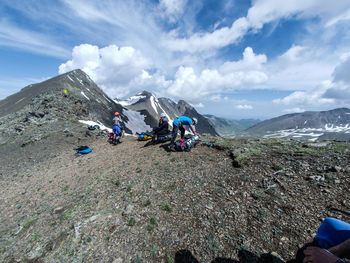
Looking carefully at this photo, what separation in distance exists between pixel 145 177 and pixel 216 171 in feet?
13.8

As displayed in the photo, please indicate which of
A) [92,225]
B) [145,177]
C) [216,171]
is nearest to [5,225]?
[92,225]

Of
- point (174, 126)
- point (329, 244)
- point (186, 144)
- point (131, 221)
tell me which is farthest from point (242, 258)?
point (174, 126)

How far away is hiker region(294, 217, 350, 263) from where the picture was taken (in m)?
2.13

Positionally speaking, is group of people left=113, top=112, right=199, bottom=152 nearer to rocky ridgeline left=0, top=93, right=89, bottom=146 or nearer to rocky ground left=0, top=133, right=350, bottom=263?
rocky ground left=0, top=133, right=350, bottom=263

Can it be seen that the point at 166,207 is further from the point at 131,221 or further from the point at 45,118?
the point at 45,118

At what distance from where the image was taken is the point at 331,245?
9.31 ft

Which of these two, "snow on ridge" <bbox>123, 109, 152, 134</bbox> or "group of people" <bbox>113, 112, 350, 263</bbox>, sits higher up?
"snow on ridge" <bbox>123, 109, 152, 134</bbox>

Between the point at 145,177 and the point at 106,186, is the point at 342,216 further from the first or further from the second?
the point at 106,186

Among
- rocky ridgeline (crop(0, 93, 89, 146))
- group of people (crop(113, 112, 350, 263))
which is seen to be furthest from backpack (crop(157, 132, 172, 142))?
rocky ridgeline (crop(0, 93, 89, 146))

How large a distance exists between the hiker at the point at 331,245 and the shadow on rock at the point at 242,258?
4.28 ft

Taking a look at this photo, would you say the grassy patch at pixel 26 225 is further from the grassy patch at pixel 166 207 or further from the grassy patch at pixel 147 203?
the grassy patch at pixel 166 207

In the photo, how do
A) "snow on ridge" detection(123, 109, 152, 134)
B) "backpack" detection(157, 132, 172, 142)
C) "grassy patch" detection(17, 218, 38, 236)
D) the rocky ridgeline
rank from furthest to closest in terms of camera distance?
"snow on ridge" detection(123, 109, 152, 134), the rocky ridgeline, "backpack" detection(157, 132, 172, 142), "grassy patch" detection(17, 218, 38, 236)

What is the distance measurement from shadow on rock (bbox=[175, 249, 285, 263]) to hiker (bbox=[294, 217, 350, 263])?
1304 mm

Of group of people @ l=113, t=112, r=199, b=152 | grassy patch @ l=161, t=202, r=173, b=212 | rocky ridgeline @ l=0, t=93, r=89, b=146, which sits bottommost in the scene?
grassy patch @ l=161, t=202, r=173, b=212
